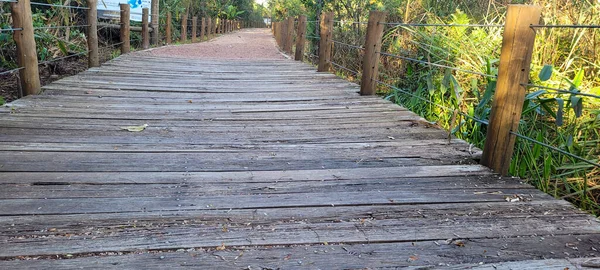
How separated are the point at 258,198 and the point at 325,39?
467 centimetres

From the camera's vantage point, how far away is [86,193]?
6.41 feet

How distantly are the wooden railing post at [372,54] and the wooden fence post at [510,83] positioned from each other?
217 cm

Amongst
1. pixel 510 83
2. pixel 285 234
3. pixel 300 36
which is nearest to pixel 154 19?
pixel 300 36

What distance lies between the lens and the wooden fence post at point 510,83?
2305 millimetres

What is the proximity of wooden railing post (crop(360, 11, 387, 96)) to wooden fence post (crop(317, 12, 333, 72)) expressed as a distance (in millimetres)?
1670

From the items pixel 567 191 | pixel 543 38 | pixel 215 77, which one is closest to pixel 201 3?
pixel 215 77

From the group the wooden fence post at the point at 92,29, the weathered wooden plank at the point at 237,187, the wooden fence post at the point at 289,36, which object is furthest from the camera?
the wooden fence post at the point at 289,36

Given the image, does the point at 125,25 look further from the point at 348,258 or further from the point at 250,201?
the point at 348,258

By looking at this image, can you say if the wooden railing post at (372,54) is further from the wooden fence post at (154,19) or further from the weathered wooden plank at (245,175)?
the wooden fence post at (154,19)

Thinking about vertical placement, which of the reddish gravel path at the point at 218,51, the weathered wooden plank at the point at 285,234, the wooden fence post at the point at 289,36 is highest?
the wooden fence post at the point at 289,36

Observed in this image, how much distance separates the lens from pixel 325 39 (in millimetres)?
6367

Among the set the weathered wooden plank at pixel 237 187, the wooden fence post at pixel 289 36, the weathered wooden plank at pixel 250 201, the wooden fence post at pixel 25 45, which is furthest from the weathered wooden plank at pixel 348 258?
the wooden fence post at pixel 289 36

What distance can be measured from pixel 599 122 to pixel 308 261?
2749 mm

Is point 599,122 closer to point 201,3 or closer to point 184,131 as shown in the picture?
point 184,131
